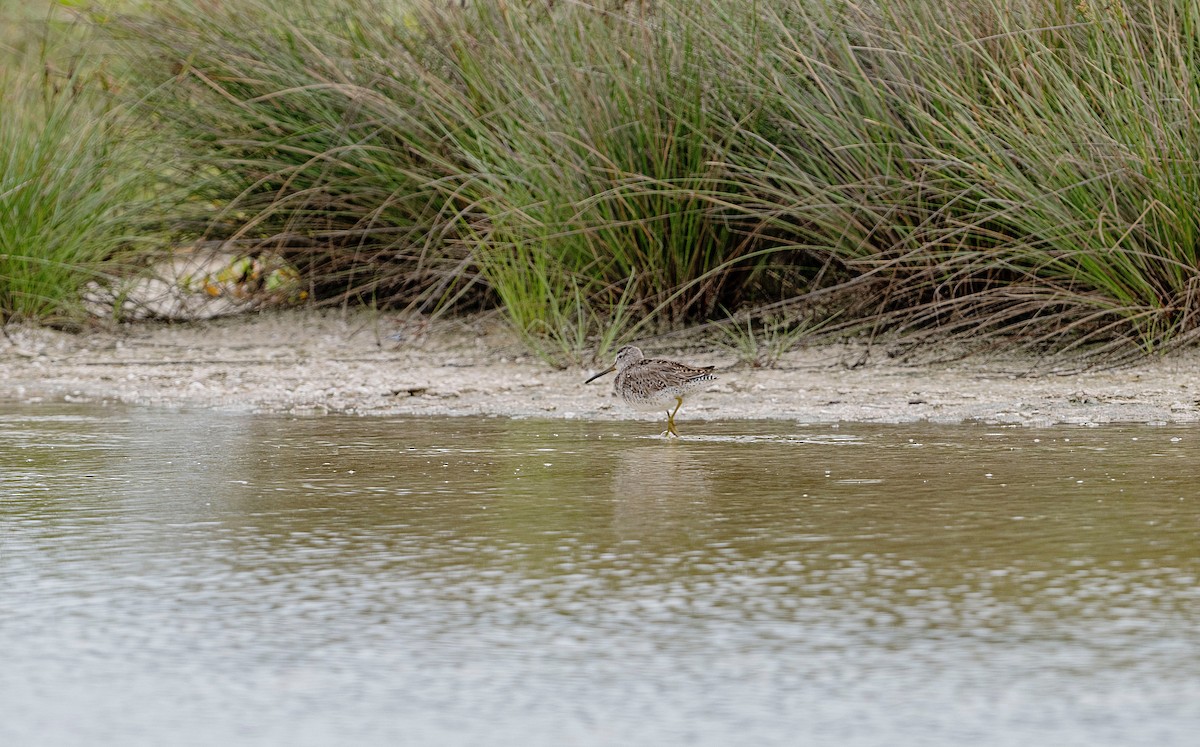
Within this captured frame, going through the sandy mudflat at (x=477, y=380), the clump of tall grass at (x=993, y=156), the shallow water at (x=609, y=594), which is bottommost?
the shallow water at (x=609, y=594)

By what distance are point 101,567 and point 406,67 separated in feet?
17.1

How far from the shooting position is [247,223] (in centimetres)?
871

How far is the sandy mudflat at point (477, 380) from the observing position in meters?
6.24

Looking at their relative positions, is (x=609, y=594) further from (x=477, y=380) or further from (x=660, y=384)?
(x=477, y=380)

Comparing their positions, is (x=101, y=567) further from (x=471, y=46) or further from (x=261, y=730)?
(x=471, y=46)

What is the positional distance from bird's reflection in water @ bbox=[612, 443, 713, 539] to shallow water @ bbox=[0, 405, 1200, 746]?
2 centimetres

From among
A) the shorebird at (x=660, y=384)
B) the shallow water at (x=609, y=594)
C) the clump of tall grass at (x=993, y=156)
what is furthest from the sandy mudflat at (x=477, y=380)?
the shallow water at (x=609, y=594)

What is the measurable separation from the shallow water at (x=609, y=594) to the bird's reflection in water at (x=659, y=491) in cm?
2

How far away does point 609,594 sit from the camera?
3.25 meters

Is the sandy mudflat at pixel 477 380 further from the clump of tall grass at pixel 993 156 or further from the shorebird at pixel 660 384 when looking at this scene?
the clump of tall grass at pixel 993 156

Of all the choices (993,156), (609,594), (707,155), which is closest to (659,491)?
(609,594)

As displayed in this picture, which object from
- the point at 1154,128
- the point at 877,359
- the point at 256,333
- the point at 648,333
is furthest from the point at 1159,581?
the point at 256,333

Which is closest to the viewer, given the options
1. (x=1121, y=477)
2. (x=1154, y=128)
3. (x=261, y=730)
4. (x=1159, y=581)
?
(x=261, y=730)

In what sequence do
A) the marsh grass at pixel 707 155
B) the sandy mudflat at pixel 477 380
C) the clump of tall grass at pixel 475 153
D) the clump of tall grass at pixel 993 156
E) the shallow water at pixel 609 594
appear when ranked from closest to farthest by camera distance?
the shallow water at pixel 609 594
the sandy mudflat at pixel 477 380
the clump of tall grass at pixel 993 156
the marsh grass at pixel 707 155
the clump of tall grass at pixel 475 153
